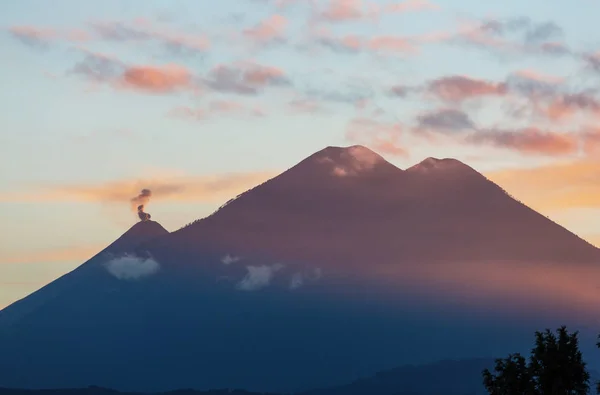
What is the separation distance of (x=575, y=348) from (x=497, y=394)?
15.9 ft

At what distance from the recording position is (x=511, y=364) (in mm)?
63625

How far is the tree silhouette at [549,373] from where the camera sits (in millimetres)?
61812

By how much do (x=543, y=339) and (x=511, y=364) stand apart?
2180mm

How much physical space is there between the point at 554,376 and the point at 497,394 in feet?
11.0

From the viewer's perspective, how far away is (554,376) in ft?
204

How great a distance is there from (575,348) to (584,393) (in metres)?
2.77

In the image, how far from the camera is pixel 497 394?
63.7 metres

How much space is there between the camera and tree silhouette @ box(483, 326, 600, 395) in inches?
2434

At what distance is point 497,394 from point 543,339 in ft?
12.7

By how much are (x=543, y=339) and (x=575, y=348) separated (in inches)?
69.1

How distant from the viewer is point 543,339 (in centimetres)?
6356

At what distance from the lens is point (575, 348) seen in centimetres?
6284

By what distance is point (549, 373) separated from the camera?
6231 cm

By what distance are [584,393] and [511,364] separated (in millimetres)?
4350
